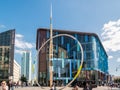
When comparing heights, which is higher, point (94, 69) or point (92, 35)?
point (92, 35)

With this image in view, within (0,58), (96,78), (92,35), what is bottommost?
(96,78)

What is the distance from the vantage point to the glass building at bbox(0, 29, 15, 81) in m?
113

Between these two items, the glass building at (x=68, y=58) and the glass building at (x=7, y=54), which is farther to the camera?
the glass building at (x=7, y=54)

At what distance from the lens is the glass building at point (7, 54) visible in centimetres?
11312

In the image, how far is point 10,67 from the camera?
114 meters

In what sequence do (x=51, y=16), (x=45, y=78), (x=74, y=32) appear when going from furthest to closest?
(x=74, y=32), (x=45, y=78), (x=51, y=16)

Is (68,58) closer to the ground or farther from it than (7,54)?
closer to the ground

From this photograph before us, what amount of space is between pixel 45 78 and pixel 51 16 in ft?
215

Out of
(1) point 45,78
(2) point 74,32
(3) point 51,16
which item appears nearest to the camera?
(3) point 51,16

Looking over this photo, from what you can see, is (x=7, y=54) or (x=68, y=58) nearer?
(x=68, y=58)

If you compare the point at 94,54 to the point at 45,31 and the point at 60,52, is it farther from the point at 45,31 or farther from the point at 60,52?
the point at 45,31

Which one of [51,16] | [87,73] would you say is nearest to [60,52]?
[87,73]

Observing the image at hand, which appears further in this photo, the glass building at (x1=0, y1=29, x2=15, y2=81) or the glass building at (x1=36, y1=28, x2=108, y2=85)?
the glass building at (x1=0, y1=29, x2=15, y2=81)

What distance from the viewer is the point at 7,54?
115m
